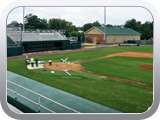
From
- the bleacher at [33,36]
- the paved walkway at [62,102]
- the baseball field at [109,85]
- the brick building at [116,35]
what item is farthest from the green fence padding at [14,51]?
the brick building at [116,35]

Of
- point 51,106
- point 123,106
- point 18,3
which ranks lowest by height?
point 123,106

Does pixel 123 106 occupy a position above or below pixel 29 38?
below

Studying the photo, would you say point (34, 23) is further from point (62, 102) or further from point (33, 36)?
point (62, 102)

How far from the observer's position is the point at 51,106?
5.97 meters

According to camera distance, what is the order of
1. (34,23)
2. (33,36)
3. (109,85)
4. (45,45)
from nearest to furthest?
(109,85), (33,36), (45,45), (34,23)

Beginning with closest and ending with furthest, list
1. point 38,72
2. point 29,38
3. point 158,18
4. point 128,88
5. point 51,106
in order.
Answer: point 158,18 < point 51,106 < point 128,88 < point 38,72 < point 29,38

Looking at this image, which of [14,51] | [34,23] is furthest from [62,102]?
[34,23]

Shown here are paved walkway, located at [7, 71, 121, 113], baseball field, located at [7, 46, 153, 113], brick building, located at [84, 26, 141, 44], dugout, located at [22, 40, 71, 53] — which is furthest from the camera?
brick building, located at [84, 26, 141, 44]

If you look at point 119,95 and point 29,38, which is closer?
point 119,95

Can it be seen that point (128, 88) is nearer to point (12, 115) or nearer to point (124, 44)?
point (12, 115)

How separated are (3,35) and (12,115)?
1.83 m

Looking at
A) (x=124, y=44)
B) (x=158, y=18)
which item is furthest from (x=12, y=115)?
(x=124, y=44)

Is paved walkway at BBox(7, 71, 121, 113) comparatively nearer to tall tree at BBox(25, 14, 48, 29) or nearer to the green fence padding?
the green fence padding

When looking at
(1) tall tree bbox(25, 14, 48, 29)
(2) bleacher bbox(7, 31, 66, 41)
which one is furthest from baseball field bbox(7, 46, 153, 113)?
(1) tall tree bbox(25, 14, 48, 29)
